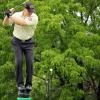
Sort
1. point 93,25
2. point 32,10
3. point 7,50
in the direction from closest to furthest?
point 32,10 < point 7,50 < point 93,25

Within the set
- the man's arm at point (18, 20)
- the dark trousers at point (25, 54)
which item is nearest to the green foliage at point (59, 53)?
the dark trousers at point (25, 54)

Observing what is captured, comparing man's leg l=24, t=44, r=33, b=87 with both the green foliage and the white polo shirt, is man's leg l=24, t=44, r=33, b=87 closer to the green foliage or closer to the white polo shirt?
the white polo shirt

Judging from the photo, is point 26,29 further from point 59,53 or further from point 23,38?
point 59,53

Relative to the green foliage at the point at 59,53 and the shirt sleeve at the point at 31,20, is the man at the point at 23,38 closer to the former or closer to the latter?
the shirt sleeve at the point at 31,20

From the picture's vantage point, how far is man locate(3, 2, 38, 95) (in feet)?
24.1

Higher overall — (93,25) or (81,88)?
(93,25)

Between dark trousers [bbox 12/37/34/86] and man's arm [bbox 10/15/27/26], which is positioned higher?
man's arm [bbox 10/15/27/26]

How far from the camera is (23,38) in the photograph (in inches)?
295

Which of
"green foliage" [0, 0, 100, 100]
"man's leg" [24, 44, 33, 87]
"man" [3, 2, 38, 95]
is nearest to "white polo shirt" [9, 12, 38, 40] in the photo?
"man" [3, 2, 38, 95]

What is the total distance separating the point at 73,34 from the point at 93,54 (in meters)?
1.04

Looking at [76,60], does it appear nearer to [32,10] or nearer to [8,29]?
[8,29]

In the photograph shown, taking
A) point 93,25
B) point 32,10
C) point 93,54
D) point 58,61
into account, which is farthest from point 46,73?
point 32,10

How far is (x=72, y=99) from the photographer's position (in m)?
15.5

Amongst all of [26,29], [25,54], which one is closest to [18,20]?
[26,29]
